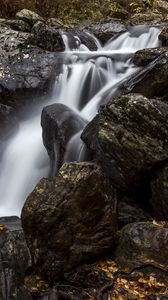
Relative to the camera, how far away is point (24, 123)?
36.6ft

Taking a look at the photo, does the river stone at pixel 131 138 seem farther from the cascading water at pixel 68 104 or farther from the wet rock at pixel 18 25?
the wet rock at pixel 18 25

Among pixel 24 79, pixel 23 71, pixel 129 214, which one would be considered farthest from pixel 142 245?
pixel 23 71

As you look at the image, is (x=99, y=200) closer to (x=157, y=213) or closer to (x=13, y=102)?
(x=157, y=213)

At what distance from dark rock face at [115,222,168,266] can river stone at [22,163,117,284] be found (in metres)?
0.24

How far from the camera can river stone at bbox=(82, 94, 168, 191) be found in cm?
668

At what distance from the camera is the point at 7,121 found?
10992 mm

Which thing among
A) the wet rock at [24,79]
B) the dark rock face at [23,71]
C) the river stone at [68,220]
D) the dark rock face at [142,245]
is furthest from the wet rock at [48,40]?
the dark rock face at [142,245]

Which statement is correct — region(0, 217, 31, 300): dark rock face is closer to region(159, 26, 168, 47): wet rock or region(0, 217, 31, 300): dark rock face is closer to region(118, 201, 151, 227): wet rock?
region(118, 201, 151, 227): wet rock

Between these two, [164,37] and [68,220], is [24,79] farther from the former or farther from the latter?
[68,220]

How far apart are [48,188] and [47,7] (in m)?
14.1

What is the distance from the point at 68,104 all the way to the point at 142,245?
610 cm

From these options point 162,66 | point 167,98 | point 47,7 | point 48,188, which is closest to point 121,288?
point 48,188

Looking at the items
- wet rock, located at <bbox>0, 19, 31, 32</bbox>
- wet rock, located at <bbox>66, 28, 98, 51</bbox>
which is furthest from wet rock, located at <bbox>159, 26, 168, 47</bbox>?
wet rock, located at <bbox>0, 19, 31, 32</bbox>

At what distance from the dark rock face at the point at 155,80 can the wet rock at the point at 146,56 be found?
1659 mm
